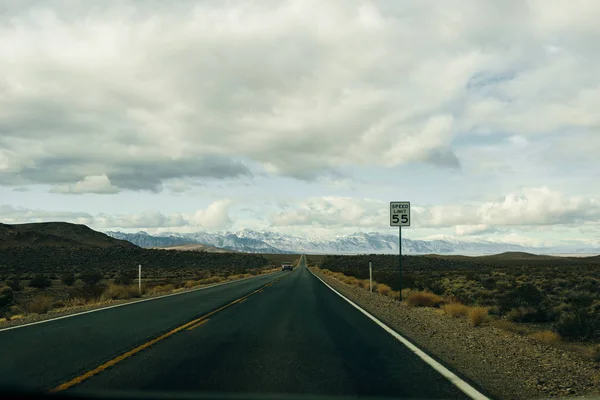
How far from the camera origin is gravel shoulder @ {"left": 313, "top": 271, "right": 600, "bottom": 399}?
6.79 metres

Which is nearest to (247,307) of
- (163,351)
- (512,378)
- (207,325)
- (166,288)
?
(207,325)

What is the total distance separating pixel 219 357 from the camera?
8.45 meters

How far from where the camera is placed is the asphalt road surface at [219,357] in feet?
21.2

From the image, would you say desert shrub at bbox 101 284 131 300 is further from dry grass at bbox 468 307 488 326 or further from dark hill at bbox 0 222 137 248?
dark hill at bbox 0 222 137 248

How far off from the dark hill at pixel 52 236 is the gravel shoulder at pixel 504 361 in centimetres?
11356

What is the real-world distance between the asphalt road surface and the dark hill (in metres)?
110

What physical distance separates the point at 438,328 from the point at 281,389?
25.6 feet

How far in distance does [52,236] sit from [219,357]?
132950mm

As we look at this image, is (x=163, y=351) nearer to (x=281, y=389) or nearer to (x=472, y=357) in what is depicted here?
(x=281, y=389)

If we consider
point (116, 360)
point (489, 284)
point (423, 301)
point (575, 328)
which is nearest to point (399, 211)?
point (423, 301)

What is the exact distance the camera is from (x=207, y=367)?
A: 7.61 m

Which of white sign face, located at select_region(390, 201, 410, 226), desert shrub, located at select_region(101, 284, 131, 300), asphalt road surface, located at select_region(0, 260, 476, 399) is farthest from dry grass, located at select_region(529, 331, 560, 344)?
desert shrub, located at select_region(101, 284, 131, 300)

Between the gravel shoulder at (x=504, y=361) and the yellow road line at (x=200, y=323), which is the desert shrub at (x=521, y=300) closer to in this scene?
the gravel shoulder at (x=504, y=361)

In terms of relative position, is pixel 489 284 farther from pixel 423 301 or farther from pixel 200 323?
pixel 200 323
